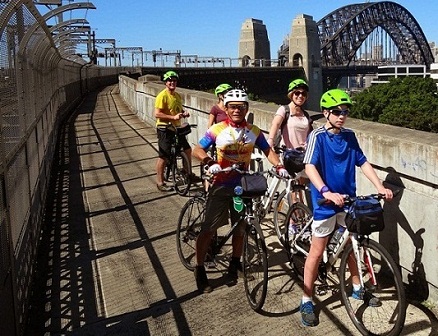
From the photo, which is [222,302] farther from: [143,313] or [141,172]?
[141,172]

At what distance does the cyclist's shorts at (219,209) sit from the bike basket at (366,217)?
1093 mm

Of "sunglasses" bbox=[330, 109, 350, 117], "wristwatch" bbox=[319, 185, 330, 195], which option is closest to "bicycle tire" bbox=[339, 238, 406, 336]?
"wristwatch" bbox=[319, 185, 330, 195]

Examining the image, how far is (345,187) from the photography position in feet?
11.9

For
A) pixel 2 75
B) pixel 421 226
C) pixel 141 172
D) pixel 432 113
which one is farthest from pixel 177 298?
pixel 432 113

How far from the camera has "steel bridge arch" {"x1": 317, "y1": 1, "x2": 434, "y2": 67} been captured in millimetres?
134500

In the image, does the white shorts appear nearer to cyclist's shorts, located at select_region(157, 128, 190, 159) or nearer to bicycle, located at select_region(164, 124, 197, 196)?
bicycle, located at select_region(164, 124, 197, 196)

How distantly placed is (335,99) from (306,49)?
3605 inches

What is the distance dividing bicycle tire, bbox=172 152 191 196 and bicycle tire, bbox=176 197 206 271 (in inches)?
99.7

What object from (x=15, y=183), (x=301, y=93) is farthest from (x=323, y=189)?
(x=15, y=183)

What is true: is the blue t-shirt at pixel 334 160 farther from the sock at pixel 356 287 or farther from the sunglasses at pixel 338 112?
the sock at pixel 356 287

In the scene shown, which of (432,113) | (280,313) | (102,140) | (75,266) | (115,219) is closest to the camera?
(280,313)

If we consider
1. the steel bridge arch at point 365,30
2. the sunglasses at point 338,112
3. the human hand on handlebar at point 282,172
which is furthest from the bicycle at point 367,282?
the steel bridge arch at point 365,30

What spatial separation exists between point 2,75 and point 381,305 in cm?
341

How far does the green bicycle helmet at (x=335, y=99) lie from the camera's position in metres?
3.53
